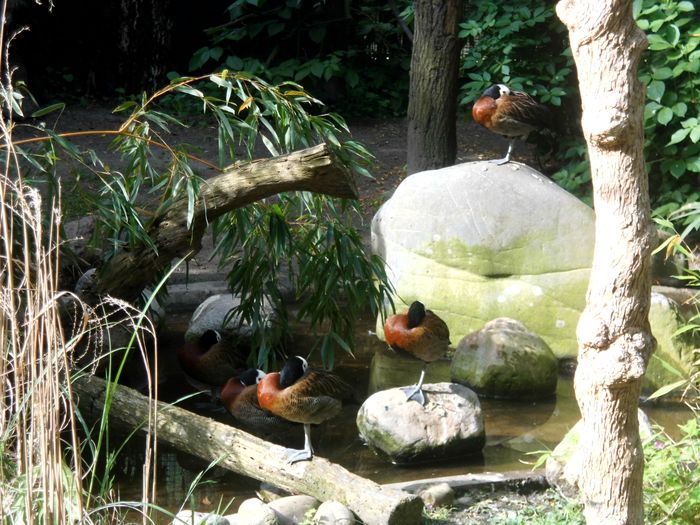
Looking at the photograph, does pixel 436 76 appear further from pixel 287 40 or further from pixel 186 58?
pixel 186 58

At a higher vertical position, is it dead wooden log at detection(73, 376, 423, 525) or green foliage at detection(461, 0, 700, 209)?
green foliage at detection(461, 0, 700, 209)

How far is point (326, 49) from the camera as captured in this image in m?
12.9

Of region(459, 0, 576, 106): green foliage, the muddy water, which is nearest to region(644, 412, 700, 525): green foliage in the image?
the muddy water

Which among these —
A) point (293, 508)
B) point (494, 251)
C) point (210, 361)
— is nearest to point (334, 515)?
point (293, 508)

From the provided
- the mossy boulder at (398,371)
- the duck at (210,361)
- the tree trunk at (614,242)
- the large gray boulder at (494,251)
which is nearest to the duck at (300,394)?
the duck at (210,361)

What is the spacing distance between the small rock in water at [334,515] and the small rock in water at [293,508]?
0.12 m

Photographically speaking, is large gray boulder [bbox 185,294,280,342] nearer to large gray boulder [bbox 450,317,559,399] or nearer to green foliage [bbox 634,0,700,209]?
large gray boulder [bbox 450,317,559,399]

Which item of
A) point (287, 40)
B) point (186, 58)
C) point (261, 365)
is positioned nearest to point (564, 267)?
point (261, 365)

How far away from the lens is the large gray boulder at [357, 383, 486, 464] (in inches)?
209

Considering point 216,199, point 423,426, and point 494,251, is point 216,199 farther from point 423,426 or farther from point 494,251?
point 494,251

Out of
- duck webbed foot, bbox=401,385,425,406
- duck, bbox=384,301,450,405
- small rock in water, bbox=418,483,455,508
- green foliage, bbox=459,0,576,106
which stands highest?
green foliage, bbox=459,0,576,106

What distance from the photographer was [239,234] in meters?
5.51

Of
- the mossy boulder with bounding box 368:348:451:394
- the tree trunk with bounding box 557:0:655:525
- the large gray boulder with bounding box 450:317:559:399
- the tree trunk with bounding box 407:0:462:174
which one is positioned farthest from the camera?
the tree trunk with bounding box 407:0:462:174

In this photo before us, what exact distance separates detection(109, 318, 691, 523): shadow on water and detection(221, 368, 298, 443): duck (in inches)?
6.4
